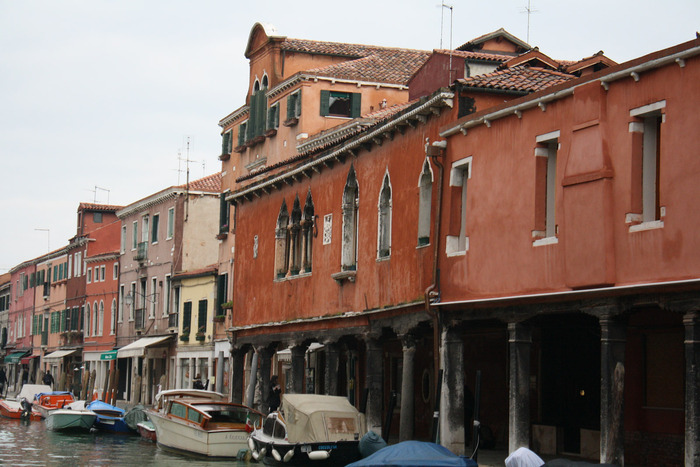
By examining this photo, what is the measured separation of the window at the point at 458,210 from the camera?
2009cm

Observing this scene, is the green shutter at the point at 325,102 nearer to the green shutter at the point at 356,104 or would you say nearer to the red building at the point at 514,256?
the green shutter at the point at 356,104

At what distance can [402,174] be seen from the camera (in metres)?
22.6

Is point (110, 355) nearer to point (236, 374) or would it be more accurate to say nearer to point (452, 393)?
point (236, 374)

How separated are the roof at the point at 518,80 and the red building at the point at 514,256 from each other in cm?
4

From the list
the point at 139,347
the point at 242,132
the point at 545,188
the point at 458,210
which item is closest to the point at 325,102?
the point at 242,132

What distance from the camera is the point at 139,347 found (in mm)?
46656

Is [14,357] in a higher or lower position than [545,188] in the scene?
lower

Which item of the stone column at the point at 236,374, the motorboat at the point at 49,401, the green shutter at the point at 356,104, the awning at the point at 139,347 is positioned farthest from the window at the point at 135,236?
the stone column at the point at 236,374

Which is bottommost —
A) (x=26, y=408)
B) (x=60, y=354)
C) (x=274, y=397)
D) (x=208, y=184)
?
(x=26, y=408)

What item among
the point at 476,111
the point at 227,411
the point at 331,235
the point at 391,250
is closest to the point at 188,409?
the point at 227,411

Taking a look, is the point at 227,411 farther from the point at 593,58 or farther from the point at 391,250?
the point at 593,58

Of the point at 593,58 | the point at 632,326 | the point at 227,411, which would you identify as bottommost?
the point at 227,411

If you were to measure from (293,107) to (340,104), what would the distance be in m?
1.59

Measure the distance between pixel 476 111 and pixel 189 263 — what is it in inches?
1153
